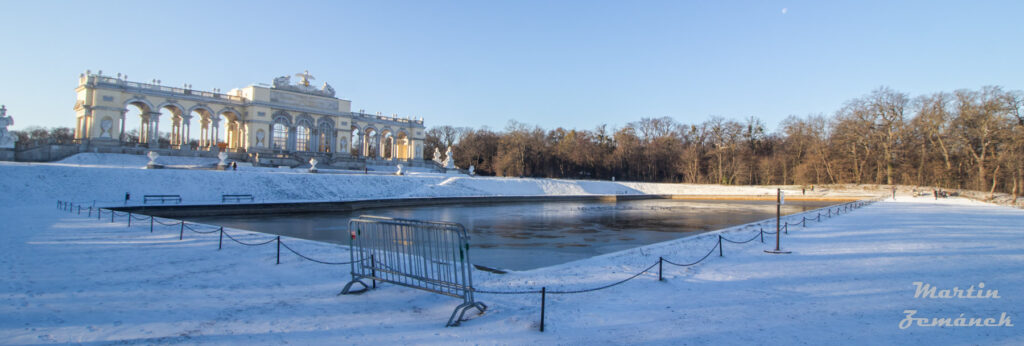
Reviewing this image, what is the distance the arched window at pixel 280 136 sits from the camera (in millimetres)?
63459

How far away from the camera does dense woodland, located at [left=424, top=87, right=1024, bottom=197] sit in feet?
165

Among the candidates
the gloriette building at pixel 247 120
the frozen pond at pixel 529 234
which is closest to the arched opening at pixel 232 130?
the gloriette building at pixel 247 120

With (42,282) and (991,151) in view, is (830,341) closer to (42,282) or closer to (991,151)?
(42,282)

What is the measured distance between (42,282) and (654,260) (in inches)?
407

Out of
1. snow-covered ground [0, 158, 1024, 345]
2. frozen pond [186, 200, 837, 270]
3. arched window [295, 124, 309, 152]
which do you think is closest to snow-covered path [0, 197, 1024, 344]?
snow-covered ground [0, 158, 1024, 345]

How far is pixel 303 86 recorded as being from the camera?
65.6 metres

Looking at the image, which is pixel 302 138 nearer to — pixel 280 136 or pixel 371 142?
pixel 280 136

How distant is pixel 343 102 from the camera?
69062 millimetres

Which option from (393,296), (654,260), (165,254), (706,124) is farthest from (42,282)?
(706,124)

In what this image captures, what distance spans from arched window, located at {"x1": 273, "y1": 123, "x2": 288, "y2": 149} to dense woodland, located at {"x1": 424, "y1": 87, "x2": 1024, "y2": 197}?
1129 inches

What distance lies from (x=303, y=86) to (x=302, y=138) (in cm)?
667

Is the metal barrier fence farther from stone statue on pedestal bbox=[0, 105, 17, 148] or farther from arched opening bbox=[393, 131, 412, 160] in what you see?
arched opening bbox=[393, 131, 412, 160]

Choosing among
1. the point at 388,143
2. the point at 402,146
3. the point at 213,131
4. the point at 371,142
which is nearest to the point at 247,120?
the point at 213,131

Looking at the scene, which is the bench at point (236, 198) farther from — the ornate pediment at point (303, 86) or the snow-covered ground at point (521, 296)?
the ornate pediment at point (303, 86)
